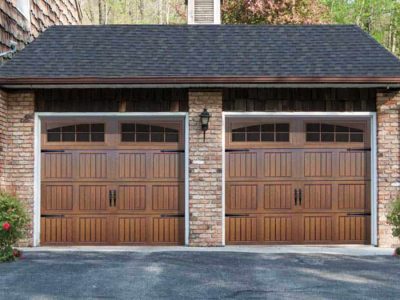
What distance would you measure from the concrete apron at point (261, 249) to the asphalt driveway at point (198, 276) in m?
0.52

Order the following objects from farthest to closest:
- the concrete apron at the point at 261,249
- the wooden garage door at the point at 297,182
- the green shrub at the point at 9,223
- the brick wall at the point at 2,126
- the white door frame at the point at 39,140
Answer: the wooden garage door at the point at 297,182, the white door frame at the point at 39,140, the brick wall at the point at 2,126, the concrete apron at the point at 261,249, the green shrub at the point at 9,223

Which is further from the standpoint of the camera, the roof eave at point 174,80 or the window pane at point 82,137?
the window pane at point 82,137

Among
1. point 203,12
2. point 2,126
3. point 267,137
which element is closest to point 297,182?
point 267,137

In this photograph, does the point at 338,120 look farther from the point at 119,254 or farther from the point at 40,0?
the point at 40,0

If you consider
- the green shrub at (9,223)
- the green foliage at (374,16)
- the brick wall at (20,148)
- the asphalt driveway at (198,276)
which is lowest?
the asphalt driveway at (198,276)

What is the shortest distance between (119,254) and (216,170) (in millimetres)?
2498

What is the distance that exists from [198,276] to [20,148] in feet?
17.3

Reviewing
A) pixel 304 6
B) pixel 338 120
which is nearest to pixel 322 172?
pixel 338 120

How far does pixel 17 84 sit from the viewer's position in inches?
477

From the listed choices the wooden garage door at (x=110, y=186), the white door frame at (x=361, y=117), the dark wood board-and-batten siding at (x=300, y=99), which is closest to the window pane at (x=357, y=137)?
the white door frame at (x=361, y=117)

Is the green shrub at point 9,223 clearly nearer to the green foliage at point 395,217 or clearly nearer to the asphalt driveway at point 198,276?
the asphalt driveway at point 198,276

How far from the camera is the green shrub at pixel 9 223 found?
1043cm

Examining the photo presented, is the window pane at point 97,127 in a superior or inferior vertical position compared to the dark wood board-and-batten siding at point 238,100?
inferior

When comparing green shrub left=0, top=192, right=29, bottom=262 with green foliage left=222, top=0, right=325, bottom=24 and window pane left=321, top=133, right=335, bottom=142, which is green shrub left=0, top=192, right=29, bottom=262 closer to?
window pane left=321, top=133, right=335, bottom=142
